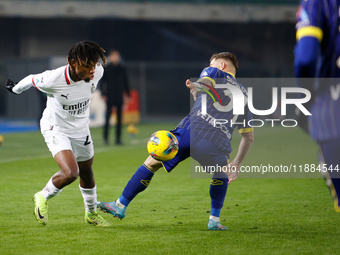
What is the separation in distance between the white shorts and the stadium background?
19846 mm

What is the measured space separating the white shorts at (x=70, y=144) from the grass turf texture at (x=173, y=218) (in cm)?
71

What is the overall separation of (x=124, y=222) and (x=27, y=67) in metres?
20.4

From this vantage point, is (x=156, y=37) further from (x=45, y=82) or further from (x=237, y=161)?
(x=237, y=161)

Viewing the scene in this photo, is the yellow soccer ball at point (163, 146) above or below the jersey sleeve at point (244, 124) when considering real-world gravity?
below

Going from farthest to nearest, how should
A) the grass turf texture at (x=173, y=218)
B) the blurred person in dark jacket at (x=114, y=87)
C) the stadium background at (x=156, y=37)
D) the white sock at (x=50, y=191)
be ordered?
the stadium background at (x=156, y=37) < the blurred person in dark jacket at (x=114, y=87) < the white sock at (x=50, y=191) < the grass turf texture at (x=173, y=218)

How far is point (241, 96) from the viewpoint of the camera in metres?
Result: 5.96

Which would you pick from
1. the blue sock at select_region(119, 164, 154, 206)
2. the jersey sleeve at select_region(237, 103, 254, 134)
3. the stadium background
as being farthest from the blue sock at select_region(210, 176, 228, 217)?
the stadium background

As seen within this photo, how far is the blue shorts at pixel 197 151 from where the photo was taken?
19.5 feet

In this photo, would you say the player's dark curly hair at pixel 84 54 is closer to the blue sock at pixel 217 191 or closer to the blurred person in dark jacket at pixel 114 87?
the blue sock at pixel 217 191

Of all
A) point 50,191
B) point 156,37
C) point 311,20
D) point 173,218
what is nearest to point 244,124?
point 173,218

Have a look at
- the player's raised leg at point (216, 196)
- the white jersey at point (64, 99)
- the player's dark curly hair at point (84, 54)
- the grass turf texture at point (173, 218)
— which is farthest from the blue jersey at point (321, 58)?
the white jersey at point (64, 99)

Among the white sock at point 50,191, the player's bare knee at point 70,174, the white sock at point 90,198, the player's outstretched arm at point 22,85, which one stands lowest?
the white sock at point 90,198

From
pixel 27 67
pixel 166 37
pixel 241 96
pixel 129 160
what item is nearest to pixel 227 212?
pixel 241 96

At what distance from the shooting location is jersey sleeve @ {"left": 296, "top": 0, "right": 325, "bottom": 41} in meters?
3.32
